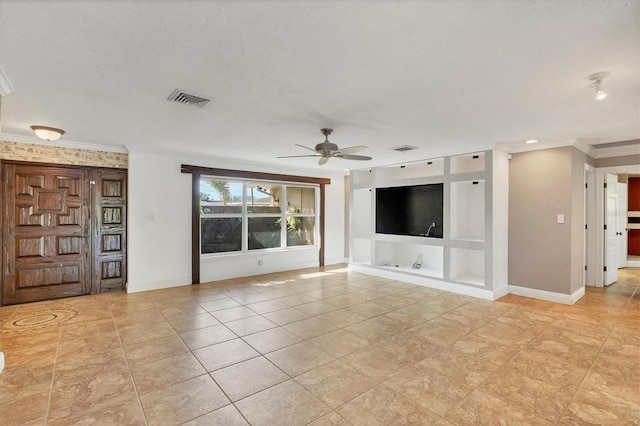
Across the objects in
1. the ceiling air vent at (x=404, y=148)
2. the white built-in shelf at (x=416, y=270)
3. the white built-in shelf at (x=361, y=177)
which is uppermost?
the ceiling air vent at (x=404, y=148)

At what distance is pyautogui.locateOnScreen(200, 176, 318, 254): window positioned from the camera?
20.6 ft

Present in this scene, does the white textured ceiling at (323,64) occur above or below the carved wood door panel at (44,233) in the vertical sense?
above

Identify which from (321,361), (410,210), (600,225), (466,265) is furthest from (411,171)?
(321,361)

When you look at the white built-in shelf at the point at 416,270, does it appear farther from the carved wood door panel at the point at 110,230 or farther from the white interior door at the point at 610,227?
the carved wood door panel at the point at 110,230

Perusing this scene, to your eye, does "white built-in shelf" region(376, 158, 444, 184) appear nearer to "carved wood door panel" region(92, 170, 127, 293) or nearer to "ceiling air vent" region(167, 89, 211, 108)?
"ceiling air vent" region(167, 89, 211, 108)

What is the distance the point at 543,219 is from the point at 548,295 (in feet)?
3.89

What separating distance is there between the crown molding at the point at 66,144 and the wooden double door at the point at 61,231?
13.9 inches

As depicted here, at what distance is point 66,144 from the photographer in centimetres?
481

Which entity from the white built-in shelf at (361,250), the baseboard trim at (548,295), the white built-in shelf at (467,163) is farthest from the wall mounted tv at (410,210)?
the baseboard trim at (548,295)

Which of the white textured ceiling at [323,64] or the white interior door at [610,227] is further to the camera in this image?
the white interior door at [610,227]

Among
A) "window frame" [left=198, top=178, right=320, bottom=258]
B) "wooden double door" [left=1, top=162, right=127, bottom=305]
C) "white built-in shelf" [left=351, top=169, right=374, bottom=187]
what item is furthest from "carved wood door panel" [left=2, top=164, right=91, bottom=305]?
"white built-in shelf" [left=351, top=169, right=374, bottom=187]

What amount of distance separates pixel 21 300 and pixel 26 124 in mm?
2719

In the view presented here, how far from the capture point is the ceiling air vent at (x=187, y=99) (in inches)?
107

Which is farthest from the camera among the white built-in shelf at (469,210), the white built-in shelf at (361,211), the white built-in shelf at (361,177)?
the white built-in shelf at (361,211)
